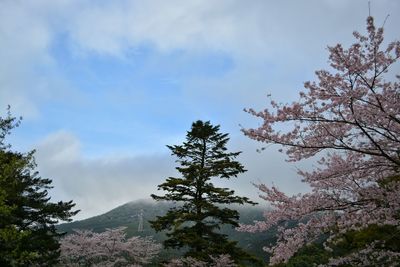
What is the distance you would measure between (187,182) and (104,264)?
18.6m

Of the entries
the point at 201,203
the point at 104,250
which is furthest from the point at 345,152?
the point at 104,250

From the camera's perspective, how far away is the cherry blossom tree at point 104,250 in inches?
1405

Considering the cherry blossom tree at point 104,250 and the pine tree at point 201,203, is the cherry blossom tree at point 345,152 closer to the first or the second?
the pine tree at point 201,203

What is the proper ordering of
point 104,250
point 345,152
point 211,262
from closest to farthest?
point 345,152 < point 211,262 < point 104,250

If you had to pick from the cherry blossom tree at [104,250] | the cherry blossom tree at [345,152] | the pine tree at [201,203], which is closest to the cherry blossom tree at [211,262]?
the pine tree at [201,203]

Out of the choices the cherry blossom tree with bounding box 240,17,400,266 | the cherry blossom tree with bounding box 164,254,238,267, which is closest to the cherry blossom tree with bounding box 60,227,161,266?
the cherry blossom tree with bounding box 164,254,238,267

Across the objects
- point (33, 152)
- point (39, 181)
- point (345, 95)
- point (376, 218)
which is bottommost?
point (376, 218)

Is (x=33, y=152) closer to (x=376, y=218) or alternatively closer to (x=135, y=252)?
(x=376, y=218)

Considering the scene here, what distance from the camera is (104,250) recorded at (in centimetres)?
3581

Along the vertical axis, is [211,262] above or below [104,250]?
below

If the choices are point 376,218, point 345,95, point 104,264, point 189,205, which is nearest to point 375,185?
point 376,218

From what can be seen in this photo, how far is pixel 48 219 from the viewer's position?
2502 cm

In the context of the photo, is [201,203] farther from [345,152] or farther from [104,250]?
[104,250]

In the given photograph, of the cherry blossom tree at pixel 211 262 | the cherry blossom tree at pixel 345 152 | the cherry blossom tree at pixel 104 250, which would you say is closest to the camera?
the cherry blossom tree at pixel 345 152
